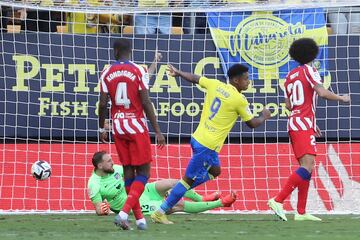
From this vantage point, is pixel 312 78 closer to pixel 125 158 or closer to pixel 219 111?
pixel 219 111

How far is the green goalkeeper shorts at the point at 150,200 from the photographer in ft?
44.0

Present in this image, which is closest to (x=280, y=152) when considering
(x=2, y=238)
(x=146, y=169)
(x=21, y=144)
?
(x=21, y=144)

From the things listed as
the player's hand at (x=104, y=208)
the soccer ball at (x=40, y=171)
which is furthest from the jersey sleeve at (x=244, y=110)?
the soccer ball at (x=40, y=171)

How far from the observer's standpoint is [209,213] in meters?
14.4

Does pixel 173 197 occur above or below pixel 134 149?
below

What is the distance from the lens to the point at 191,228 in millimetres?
10523

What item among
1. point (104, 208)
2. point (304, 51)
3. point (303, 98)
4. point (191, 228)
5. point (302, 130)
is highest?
point (304, 51)

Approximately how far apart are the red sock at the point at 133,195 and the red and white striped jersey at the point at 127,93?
0.53 meters

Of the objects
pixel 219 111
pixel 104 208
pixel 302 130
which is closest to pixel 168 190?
pixel 104 208

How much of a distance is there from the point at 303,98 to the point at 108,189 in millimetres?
3229

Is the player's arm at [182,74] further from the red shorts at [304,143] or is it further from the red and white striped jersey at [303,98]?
the red shorts at [304,143]

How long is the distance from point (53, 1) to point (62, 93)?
58.1 inches

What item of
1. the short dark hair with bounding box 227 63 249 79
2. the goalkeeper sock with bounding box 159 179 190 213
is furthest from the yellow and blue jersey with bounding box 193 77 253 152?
the goalkeeper sock with bounding box 159 179 190 213

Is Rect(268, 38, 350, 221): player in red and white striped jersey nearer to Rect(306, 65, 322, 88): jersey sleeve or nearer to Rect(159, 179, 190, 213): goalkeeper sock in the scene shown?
Rect(306, 65, 322, 88): jersey sleeve
